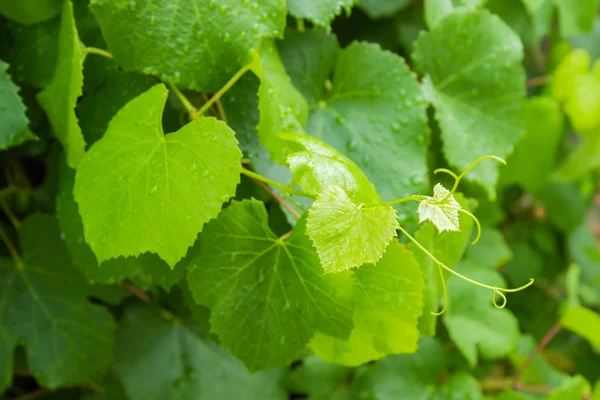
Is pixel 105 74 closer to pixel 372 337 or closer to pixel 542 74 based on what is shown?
pixel 372 337

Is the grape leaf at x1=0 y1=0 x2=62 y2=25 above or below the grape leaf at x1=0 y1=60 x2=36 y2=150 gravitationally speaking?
above

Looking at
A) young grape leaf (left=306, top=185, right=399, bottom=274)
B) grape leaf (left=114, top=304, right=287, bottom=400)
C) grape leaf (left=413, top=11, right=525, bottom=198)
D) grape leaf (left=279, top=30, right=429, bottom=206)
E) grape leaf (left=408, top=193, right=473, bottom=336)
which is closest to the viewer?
young grape leaf (left=306, top=185, right=399, bottom=274)

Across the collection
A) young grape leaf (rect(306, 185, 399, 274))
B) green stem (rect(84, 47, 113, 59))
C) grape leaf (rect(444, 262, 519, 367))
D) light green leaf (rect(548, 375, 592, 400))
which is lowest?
light green leaf (rect(548, 375, 592, 400))

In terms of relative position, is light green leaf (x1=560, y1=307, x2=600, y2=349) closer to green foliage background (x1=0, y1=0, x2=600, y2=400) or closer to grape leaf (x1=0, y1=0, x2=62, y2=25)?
green foliage background (x1=0, y1=0, x2=600, y2=400)

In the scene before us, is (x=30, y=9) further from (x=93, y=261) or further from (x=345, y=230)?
(x=345, y=230)

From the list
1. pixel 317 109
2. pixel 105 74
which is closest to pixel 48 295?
pixel 105 74

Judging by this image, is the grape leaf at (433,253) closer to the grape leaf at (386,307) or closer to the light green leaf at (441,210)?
the grape leaf at (386,307)

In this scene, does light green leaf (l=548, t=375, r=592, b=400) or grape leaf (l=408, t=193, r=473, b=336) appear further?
light green leaf (l=548, t=375, r=592, b=400)

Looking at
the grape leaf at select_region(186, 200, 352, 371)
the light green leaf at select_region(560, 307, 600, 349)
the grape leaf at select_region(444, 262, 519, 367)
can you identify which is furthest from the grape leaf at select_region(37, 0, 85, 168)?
the light green leaf at select_region(560, 307, 600, 349)
